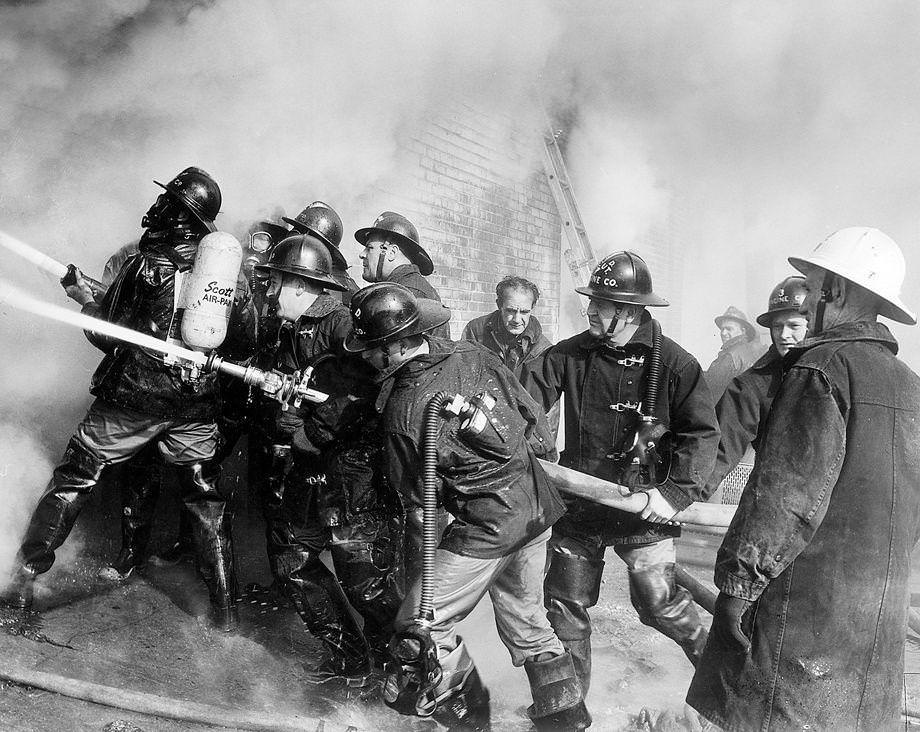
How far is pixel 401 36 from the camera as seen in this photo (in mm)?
5559

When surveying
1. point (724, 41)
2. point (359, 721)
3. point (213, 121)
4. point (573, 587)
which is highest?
point (724, 41)

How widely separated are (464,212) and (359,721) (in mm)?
5051

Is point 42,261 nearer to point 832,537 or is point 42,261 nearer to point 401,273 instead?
point 401,273

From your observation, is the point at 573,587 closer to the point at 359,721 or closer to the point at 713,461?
the point at 713,461

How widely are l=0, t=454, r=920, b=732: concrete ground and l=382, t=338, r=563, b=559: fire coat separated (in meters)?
0.92

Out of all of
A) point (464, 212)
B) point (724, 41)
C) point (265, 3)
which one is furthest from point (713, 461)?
point (464, 212)

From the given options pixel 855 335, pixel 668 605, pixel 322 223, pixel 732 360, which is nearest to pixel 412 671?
pixel 668 605

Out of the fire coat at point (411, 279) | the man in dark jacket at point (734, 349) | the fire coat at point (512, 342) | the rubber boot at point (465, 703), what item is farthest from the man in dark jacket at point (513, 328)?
the rubber boot at point (465, 703)

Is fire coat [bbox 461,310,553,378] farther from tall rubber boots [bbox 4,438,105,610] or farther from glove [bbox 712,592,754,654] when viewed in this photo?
glove [bbox 712,592,754,654]

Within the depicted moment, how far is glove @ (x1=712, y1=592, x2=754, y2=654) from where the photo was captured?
223 centimetres

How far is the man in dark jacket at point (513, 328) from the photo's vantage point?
5.45 m

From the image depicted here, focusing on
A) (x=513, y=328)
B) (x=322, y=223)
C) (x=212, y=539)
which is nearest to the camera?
(x=212, y=539)

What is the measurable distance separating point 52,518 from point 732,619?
115 inches

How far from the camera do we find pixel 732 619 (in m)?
2.26
